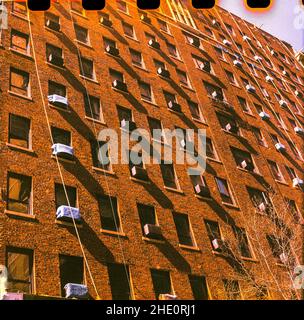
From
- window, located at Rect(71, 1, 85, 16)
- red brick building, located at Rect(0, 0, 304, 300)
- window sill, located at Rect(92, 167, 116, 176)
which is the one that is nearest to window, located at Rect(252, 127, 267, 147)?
red brick building, located at Rect(0, 0, 304, 300)

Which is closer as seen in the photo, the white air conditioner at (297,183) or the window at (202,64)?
the white air conditioner at (297,183)

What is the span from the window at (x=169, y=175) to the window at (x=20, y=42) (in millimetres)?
9047

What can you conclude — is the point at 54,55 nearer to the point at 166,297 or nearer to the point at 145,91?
the point at 145,91

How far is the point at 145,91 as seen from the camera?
1100 inches

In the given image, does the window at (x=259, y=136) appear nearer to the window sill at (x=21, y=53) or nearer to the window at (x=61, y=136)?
the window at (x=61, y=136)

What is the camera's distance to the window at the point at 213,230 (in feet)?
76.0

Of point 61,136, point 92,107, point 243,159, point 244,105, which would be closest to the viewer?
point 61,136

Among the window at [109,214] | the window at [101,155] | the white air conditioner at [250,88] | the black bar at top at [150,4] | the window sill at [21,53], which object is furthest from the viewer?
the white air conditioner at [250,88]

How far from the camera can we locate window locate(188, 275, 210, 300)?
67.5 feet

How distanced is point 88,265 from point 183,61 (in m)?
19.3

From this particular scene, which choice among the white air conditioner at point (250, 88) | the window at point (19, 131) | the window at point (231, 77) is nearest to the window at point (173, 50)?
the window at point (231, 77)

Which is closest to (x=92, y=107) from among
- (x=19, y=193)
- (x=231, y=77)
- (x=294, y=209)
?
(x=19, y=193)

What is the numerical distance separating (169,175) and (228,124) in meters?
8.32

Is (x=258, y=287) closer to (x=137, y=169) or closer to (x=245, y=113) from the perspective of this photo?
(x=137, y=169)
